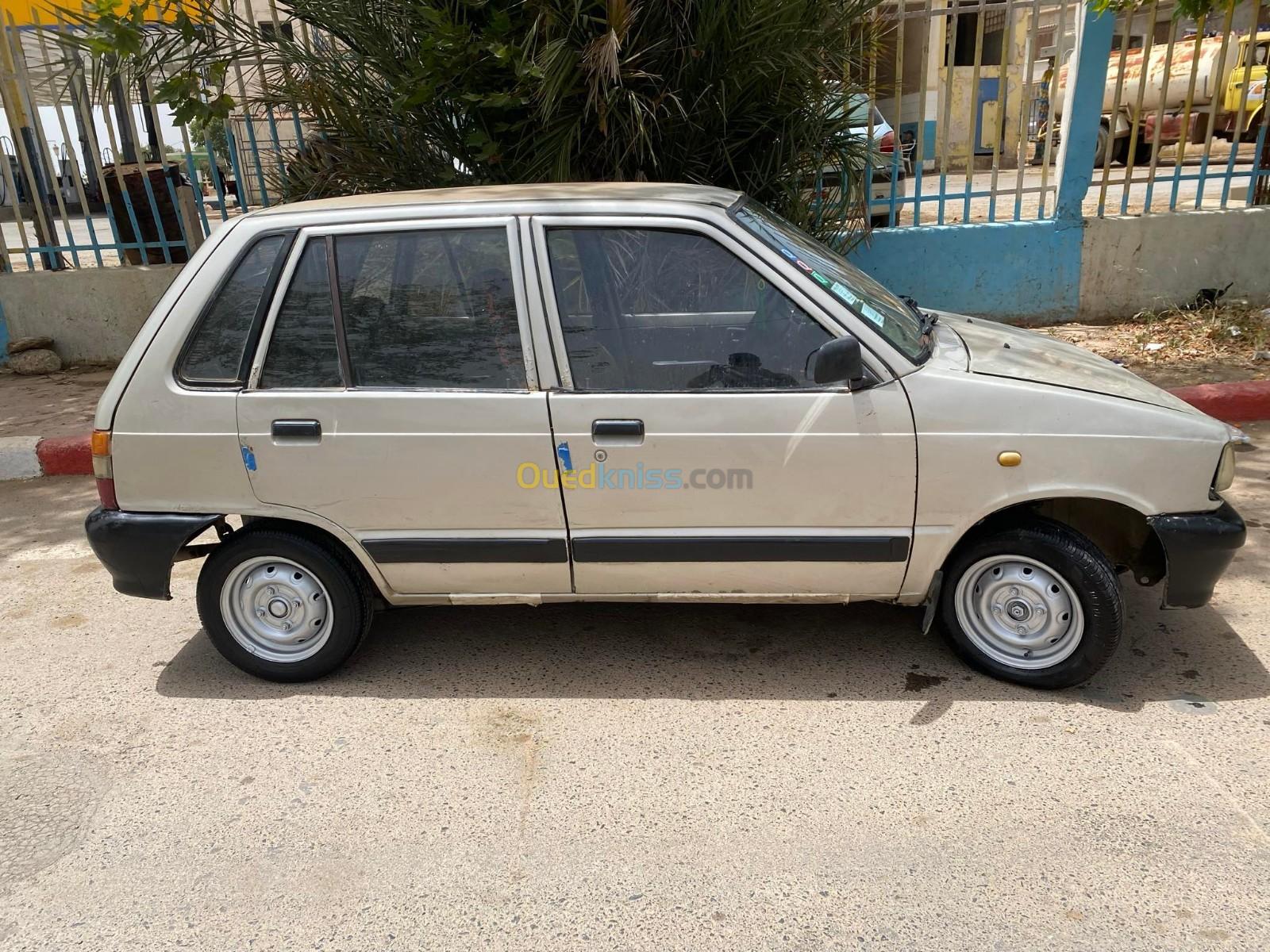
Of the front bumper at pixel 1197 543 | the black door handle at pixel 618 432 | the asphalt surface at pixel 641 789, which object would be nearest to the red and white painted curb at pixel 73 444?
the asphalt surface at pixel 641 789

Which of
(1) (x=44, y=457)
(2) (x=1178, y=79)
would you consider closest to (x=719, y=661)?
(1) (x=44, y=457)

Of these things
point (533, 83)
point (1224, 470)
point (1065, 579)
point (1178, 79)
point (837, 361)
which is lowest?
point (1065, 579)

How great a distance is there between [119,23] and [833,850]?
Result: 5916 mm

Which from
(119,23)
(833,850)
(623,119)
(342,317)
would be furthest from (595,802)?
(119,23)

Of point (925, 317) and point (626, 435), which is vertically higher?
point (925, 317)

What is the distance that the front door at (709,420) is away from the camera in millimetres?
3154

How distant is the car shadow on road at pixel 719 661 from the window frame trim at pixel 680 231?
1083 mm

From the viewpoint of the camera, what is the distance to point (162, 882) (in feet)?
8.68

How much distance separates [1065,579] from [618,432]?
5.15ft

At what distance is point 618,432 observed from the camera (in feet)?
10.4

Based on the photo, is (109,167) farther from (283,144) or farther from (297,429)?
(297,429)

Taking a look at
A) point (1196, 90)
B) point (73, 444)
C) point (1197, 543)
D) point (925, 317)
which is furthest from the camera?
point (1196, 90)

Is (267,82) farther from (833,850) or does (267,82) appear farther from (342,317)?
(833,850)

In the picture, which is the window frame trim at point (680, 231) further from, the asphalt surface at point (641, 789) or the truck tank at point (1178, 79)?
the truck tank at point (1178, 79)
